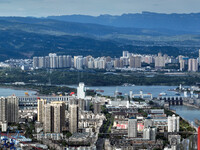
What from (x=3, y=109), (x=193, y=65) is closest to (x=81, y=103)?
(x=3, y=109)

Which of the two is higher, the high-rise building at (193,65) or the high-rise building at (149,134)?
the high-rise building at (193,65)

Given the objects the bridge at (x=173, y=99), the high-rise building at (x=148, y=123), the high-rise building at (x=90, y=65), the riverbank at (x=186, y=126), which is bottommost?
the bridge at (x=173, y=99)

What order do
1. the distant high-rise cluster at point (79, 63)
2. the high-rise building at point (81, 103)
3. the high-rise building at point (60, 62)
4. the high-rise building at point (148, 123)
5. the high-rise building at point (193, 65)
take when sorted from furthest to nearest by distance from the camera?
the high-rise building at point (60, 62) → the distant high-rise cluster at point (79, 63) → the high-rise building at point (193, 65) → the high-rise building at point (81, 103) → the high-rise building at point (148, 123)

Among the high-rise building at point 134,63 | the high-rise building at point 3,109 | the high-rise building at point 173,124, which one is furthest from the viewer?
the high-rise building at point 134,63

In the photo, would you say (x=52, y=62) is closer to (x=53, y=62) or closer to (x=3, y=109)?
(x=53, y=62)

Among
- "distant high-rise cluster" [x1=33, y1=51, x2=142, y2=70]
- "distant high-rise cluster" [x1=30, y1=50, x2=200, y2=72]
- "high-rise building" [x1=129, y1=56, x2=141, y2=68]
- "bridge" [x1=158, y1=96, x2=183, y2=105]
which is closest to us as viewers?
"bridge" [x1=158, y1=96, x2=183, y2=105]

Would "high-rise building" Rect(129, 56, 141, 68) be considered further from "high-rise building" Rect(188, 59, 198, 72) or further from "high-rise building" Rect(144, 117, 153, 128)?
"high-rise building" Rect(144, 117, 153, 128)

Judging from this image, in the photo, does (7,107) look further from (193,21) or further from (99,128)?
(193,21)

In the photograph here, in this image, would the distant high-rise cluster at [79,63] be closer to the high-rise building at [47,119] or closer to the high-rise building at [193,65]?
the high-rise building at [193,65]

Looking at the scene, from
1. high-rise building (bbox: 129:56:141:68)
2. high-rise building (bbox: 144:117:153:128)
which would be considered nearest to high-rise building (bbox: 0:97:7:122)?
high-rise building (bbox: 144:117:153:128)

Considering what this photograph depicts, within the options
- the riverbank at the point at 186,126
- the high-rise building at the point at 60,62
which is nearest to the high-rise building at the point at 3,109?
the riverbank at the point at 186,126
